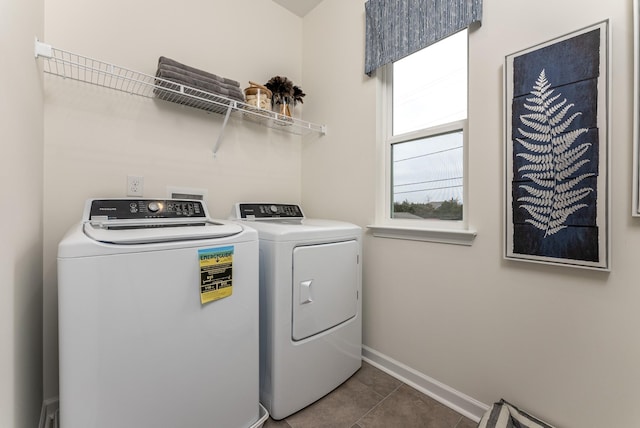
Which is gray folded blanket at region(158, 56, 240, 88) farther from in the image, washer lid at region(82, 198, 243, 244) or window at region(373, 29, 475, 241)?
window at region(373, 29, 475, 241)

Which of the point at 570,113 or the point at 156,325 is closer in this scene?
the point at 156,325

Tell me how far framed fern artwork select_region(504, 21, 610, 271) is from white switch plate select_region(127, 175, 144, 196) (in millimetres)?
1959

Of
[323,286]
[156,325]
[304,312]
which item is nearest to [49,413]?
[156,325]

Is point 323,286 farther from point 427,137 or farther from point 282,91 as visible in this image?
point 282,91

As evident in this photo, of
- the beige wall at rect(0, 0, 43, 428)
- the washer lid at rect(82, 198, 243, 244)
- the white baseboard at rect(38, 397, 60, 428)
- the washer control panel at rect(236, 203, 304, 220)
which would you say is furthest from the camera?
the washer control panel at rect(236, 203, 304, 220)

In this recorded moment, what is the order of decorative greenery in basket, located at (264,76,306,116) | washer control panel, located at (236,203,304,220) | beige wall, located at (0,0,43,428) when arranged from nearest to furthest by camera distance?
beige wall, located at (0,0,43,428)
washer control panel, located at (236,203,304,220)
decorative greenery in basket, located at (264,76,306,116)

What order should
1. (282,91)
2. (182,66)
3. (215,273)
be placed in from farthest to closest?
1. (282,91)
2. (182,66)
3. (215,273)

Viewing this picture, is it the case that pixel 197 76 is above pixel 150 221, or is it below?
above

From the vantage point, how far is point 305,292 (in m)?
1.41

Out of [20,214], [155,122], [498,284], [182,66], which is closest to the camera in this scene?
→ [20,214]

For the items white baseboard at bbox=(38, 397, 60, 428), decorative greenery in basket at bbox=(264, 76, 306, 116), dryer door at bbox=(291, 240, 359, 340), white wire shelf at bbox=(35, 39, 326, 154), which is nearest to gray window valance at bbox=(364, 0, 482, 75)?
decorative greenery in basket at bbox=(264, 76, 306, 116)

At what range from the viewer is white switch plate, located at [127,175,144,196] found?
158 centimetres

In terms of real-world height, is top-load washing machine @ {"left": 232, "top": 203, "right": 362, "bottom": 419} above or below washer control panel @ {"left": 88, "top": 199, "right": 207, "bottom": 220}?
below

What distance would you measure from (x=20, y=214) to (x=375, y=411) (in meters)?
1.75
